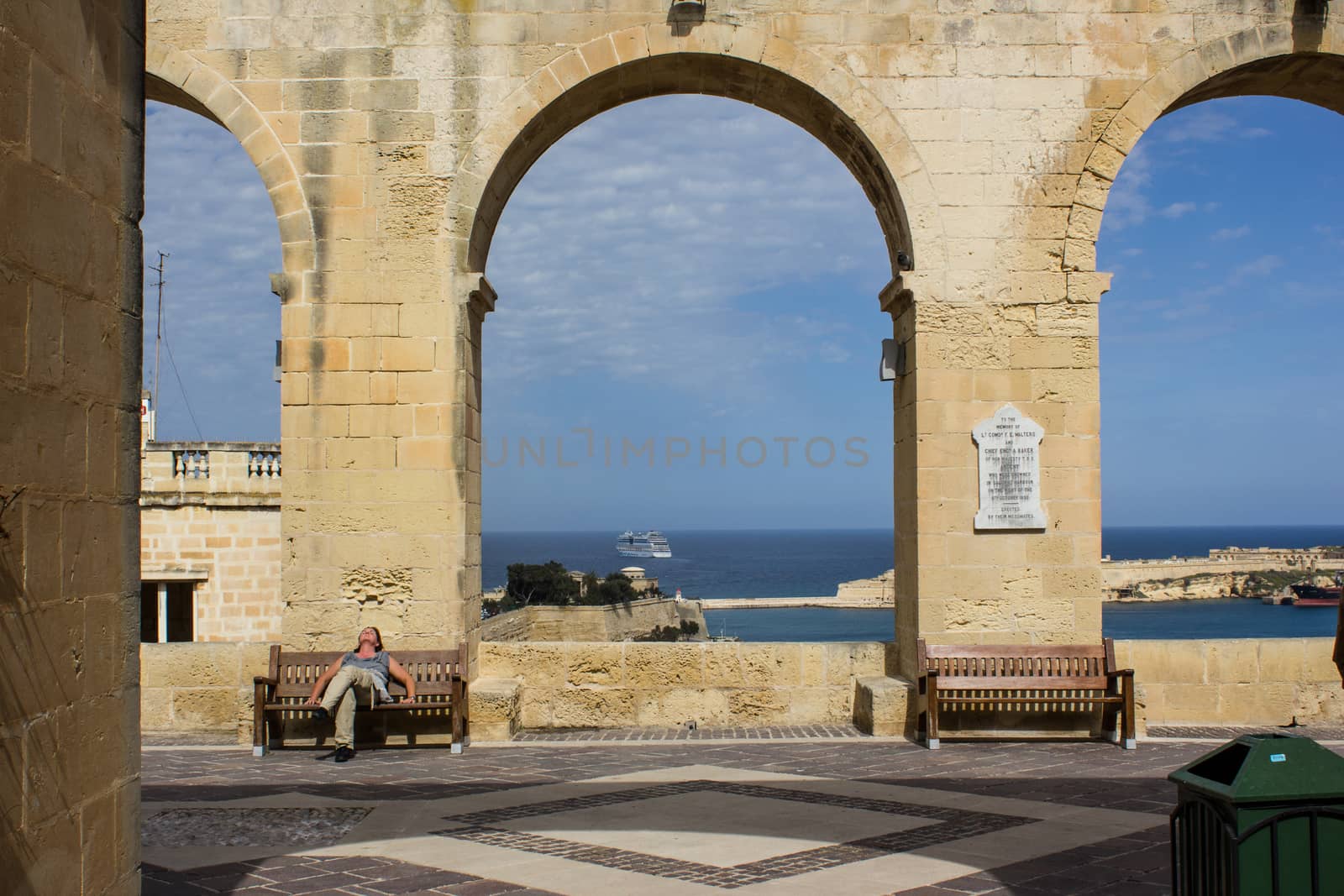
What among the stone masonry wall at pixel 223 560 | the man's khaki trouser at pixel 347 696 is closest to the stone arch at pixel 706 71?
the man's khaki trouser at pixel 347 696

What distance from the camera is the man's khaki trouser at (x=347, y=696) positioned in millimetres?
7555

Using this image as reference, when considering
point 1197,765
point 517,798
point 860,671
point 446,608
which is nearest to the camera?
point 1197,765

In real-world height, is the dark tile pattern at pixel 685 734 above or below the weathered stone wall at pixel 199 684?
below

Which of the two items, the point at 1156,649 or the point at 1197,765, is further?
the point at 1156,649

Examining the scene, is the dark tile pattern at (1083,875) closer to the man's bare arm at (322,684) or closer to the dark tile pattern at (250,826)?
the dark tile pattern at (250,826)

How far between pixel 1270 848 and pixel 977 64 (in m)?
6.39

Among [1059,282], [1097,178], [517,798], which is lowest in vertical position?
[517,798]

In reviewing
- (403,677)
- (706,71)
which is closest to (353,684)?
(403,677)

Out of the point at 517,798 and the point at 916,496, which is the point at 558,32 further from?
the point at 517,798

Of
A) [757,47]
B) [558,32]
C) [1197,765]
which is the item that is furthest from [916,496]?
[1197,765]

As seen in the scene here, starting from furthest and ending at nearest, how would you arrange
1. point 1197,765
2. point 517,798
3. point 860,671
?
point 860,671, point 517,798, point 1197,765

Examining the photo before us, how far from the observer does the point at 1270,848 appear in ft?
9.91

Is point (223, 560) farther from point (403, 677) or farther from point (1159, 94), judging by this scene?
point (1159, 94)

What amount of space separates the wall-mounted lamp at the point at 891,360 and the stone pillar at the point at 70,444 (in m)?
5.84
